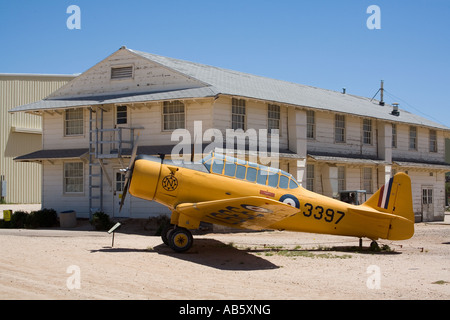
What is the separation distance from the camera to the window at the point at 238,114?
2330cm

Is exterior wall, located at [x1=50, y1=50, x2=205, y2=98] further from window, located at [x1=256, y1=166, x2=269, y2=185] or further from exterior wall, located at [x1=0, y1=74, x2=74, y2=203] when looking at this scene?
exterior wall, located at [x1=0, y1=74, x2=74, y2=203]

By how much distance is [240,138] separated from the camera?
2327cm

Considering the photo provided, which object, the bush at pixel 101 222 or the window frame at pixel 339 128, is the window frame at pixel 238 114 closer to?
the bush at pixel 101 222

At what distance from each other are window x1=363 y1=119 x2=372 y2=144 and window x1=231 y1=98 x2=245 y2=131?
994cm

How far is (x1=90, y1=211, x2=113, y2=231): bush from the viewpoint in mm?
22391

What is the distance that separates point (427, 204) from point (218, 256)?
2300 cm

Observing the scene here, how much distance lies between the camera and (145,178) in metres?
14.6

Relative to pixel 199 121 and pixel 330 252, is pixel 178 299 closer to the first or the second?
pixel 330 252

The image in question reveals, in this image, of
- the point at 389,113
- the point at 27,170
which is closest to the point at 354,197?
the point at 389,113

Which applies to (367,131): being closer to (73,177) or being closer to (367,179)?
(367,179)

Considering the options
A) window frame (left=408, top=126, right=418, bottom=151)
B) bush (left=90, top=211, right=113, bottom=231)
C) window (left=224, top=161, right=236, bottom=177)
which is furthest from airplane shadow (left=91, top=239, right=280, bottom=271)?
window frame (left=408, top=126, right=418, bottom=151)

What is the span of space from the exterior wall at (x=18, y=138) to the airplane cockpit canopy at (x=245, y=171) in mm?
29397
